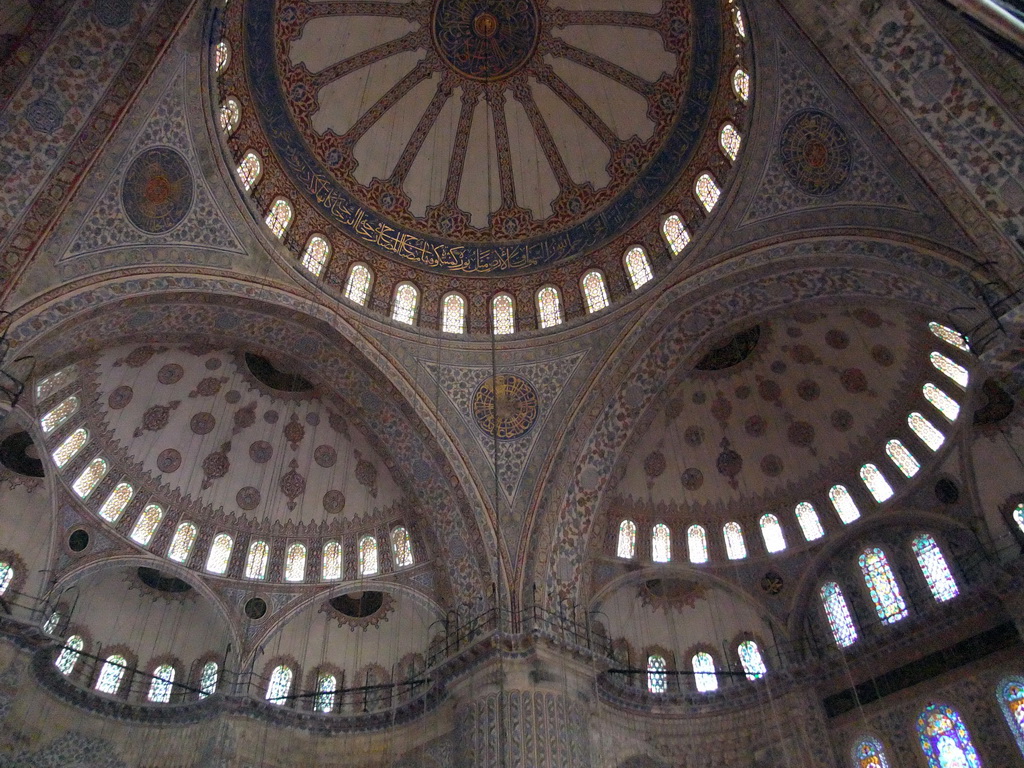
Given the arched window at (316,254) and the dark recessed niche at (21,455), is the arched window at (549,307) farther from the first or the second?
the dark recessed niche at (21,455)

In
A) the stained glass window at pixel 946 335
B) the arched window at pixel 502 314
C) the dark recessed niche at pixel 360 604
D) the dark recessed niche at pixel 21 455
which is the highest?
the arched window at pixel 502 314

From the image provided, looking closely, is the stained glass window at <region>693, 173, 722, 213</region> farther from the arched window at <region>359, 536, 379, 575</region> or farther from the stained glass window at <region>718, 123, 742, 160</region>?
the arched window at <region>359, 536, 379, 575</region>

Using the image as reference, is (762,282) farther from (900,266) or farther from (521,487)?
(521,487)

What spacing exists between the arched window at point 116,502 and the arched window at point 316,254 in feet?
16.6

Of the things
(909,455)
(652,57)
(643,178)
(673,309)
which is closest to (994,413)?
(909,455)

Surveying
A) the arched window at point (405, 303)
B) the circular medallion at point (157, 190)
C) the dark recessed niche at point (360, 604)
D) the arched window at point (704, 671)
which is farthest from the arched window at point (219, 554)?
the arched window at point (704, 671)

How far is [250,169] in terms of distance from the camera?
40.1 ft

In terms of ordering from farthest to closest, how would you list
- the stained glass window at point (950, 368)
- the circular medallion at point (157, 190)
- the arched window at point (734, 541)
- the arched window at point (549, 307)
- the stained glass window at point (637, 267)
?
the arched window at point (734, 541)
the arched window at point (549, 307)
the stained glass window at point (637, 267)
the stained glass window at point (950, 368)
the circular medallion at point (157, 190)

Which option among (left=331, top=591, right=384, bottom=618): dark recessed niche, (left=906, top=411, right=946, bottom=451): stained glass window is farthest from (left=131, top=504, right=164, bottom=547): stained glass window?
(left=906, top=411, right=946, bottom=451): stained glass window

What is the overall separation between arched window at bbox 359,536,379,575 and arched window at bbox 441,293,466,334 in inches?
172

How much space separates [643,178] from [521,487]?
5.96 m

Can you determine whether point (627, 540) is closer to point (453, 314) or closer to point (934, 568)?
point (934, 568)

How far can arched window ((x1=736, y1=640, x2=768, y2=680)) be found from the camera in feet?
43.7

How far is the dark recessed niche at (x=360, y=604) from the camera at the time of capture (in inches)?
576
